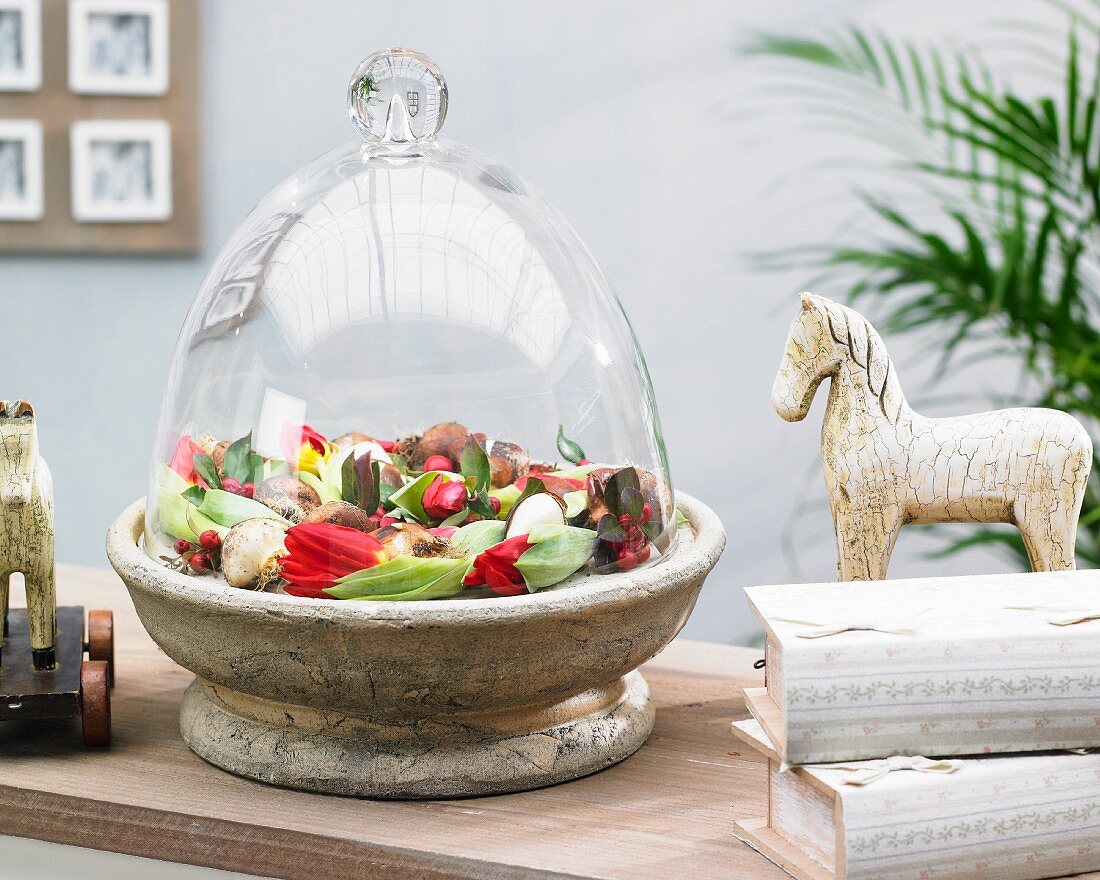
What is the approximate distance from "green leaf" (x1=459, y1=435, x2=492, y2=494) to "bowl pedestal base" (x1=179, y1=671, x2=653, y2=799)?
164 mm

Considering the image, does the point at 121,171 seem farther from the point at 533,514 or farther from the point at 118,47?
the point at 533,514

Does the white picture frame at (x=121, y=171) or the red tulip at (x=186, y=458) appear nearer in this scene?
the red tulip at (x=186, y=458)

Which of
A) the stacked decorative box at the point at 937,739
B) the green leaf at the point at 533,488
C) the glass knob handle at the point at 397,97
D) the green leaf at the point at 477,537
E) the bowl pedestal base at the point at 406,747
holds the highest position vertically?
the glass knob handle at the point at 397,97

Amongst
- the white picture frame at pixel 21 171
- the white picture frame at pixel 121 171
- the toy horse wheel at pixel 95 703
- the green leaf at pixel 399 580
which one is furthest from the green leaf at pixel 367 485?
the white picture frame at pixel 21 171

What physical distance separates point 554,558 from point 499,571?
1.5 inches

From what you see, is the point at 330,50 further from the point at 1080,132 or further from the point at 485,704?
the point at 485,704

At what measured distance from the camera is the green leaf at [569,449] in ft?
3.11

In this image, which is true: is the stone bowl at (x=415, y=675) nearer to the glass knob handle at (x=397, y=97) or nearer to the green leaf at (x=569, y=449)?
the green leaf at (x=569, y=449)

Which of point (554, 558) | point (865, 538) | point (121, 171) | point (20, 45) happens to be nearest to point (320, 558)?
point (554, 558)

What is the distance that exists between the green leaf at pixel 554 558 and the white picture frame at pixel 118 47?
1832 mm

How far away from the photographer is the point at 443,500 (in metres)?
0.86

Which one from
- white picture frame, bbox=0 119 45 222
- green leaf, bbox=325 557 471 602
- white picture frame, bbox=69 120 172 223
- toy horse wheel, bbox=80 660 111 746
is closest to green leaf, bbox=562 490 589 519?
green leaf, bbox=325 557 471 602

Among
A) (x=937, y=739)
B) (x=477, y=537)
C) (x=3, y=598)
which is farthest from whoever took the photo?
(x=3, y=598)

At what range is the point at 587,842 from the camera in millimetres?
768
